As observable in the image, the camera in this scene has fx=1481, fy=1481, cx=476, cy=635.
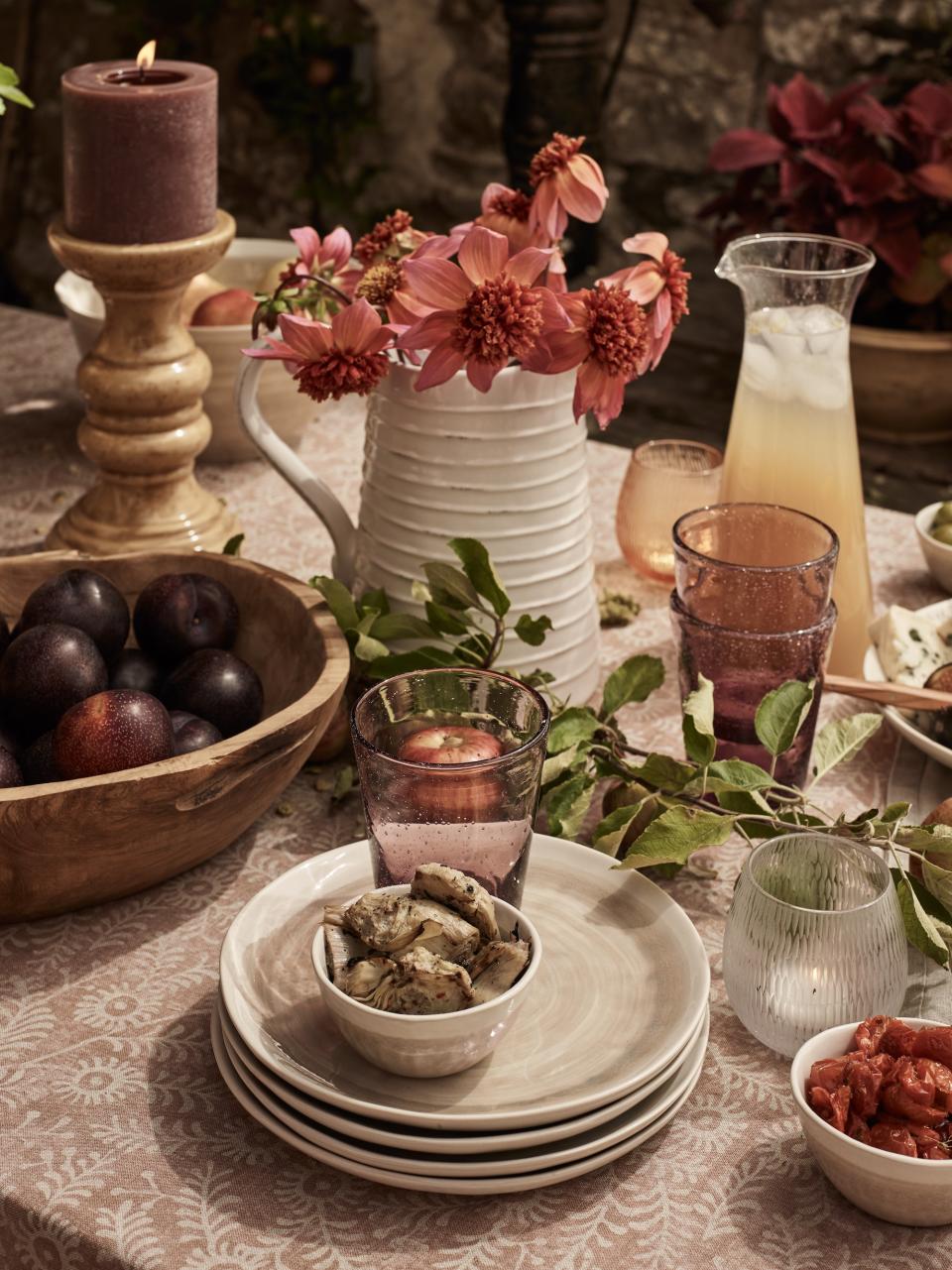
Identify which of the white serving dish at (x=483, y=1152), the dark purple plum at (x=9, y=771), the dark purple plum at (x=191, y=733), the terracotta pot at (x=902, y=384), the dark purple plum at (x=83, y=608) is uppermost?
the dark purple plum at (x=83, y=608)

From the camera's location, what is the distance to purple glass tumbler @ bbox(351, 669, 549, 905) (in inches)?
28.2

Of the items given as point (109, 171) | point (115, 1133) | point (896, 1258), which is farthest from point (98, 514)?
point (896, 1258)

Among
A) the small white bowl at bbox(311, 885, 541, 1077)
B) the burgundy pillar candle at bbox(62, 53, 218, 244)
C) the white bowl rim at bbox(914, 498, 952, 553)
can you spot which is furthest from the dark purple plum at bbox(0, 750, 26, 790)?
the white bowl rim at bbox(914, 498, 952, 553)

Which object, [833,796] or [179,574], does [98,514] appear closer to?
[179,574]

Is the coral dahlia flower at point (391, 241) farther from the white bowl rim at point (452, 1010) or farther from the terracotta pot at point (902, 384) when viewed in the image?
the terracotta pot at point (902, 384)

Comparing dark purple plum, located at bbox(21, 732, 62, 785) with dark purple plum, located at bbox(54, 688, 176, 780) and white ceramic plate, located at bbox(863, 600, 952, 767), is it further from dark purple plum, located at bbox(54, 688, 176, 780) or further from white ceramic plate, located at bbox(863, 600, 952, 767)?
white ceramic plate, located at bbox(863, 600, 952, 767)

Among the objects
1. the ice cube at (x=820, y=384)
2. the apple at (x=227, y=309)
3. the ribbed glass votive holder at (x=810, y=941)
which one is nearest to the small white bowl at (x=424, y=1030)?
the ribbed glass votive holder at (x=810, y=941)

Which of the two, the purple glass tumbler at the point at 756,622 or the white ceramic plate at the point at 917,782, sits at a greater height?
the purple glass tumbler at the point at 756,622

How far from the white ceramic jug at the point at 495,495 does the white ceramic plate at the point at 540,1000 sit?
212 millimetres

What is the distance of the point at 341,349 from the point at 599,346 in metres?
0.16

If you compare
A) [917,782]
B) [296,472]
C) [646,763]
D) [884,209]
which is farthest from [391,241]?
[884,209]

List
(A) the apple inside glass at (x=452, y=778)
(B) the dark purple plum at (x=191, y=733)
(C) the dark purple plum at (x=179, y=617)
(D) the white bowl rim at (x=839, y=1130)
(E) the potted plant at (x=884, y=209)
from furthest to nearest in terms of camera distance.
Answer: (E) the potted plant at (x=884, y=209), (C) the dark purple plum at (x=179, y=617), (B) the dark purple plum at (x=191, y=733), (A) the apple inside glass at (x=452, y=778), (D) the white bowl rim at (x=839, y=1130)

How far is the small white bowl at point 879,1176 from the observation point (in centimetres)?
60

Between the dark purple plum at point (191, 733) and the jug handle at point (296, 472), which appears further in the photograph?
the jug handle at point (296, 472)
